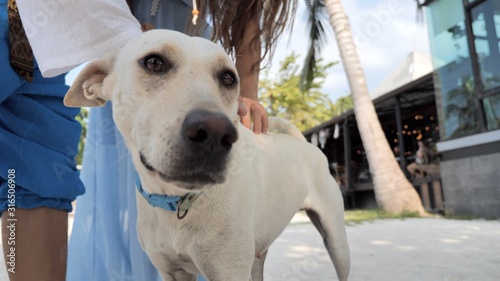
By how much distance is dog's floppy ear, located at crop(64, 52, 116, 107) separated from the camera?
5.60 feet

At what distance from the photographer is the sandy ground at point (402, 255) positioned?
11.8 ft

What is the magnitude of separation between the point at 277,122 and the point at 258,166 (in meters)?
1.08

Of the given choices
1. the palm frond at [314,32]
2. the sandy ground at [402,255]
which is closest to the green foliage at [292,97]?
the palm frond at [314,32]

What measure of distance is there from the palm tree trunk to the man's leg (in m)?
9.01

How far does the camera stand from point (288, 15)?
8.52 feet

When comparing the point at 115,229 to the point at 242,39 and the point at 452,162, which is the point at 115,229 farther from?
the point at 452,162

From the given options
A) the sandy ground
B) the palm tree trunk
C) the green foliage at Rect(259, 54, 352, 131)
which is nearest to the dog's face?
the sandy ground

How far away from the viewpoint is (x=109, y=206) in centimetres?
272

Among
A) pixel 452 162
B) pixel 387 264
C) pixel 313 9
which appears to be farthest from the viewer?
pixel 313 9

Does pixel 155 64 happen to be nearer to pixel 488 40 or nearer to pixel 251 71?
pixel 251 71

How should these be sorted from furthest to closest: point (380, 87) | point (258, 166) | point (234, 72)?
point (380, 87), point (258, 166), point (234, 72)

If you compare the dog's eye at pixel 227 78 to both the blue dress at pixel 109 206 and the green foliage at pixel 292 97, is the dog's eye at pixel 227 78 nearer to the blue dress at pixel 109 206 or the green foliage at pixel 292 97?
the blue dress at pixel 109 206

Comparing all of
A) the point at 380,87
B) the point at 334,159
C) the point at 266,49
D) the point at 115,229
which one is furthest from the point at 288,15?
the point at 380,87

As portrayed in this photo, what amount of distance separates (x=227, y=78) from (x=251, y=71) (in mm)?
824
